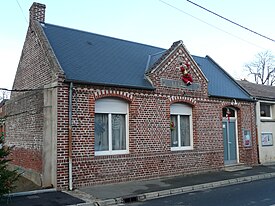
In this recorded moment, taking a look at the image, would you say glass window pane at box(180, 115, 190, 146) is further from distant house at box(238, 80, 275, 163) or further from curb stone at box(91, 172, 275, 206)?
distant house at box(238, 80, 275, 163)

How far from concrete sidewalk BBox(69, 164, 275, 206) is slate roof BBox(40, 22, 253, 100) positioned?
152 inches

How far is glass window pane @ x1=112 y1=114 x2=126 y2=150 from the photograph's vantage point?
12.4 metres

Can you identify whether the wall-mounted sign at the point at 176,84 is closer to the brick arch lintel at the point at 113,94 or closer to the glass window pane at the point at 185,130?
the glass window pane at the point at 185,130

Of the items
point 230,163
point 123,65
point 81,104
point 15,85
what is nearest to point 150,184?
point 81,104

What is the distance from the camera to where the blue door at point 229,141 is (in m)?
16.8

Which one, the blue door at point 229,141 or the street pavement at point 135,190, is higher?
the blue door at point 229,141

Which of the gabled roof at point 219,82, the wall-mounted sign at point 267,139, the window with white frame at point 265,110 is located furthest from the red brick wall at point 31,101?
the window with white frame at point 265,110

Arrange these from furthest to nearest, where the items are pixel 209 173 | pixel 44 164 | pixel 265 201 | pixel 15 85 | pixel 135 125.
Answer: pixel 15 85, pixel 209 173, pixel 135 125, pixel 44 164, pixel 265 201

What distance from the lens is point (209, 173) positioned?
1439cm

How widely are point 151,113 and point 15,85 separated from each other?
7621 millimetres

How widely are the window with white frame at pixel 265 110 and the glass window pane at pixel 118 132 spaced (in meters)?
11.3

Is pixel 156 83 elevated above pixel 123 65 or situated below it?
below

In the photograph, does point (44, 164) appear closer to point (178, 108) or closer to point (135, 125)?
point (135, 125)

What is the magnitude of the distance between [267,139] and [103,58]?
468 inches
